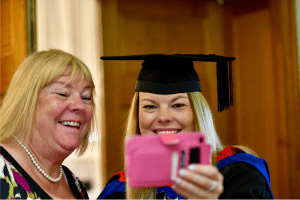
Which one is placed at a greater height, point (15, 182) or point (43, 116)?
point (43, 116)

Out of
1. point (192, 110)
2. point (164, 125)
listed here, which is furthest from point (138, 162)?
point (192, 110)

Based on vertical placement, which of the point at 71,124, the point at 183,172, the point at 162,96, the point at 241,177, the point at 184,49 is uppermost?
the point at 184,49

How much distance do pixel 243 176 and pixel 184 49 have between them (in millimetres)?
1885

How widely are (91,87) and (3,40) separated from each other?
1.28m

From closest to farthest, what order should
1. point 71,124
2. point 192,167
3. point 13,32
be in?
point 192,167
point 71,124
point 13,32

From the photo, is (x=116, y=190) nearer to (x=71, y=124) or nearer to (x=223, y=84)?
(x=71, y=124)

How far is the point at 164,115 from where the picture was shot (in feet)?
4.21

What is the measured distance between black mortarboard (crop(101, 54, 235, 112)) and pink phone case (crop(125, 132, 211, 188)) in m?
0.49

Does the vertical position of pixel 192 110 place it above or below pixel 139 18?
below

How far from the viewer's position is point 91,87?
1.38 meters

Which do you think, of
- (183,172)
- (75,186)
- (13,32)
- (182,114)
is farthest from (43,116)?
(13,32)

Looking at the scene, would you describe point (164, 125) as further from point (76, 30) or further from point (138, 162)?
point (76, 30)

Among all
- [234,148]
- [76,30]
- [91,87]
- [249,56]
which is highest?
[76,30]

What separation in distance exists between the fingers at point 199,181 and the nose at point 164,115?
466 millimetres
